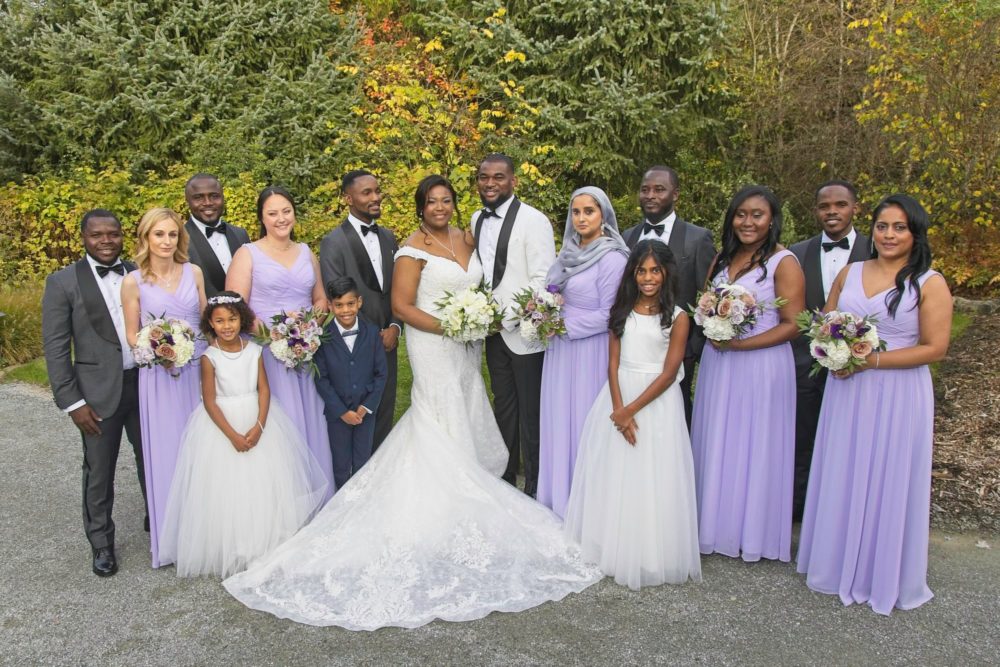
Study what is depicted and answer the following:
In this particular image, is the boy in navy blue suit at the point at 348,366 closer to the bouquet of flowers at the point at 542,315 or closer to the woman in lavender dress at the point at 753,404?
the bouquet of flowers at the point at 542,315

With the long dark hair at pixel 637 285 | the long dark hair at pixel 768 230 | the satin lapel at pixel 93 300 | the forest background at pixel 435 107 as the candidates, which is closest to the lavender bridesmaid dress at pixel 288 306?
the satin lapel at pixel 93 300

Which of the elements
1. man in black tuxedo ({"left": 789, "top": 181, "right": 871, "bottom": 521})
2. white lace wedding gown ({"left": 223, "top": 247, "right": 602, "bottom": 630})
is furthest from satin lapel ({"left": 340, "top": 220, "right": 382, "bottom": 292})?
man in black tuxedo ({"left": 789, "top": 181, "right": 871, "bottom": 521})

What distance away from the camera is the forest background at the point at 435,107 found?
13.1 meters

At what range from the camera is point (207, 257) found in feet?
19.2

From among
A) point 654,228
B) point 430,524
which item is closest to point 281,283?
point 430,524

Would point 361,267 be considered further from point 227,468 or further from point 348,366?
point 227,468

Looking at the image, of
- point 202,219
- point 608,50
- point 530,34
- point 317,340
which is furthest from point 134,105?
point 317,340

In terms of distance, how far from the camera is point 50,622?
4422mm

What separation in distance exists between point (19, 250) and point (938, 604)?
53.5 ft

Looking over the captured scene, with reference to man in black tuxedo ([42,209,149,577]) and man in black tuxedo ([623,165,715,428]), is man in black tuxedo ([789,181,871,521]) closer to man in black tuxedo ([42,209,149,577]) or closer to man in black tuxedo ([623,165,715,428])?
man in black tuxedo ([623,165,715,428])

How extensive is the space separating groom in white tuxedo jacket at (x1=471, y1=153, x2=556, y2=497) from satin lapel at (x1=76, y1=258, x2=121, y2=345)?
2535mm

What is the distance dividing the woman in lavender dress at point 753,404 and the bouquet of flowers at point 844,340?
467 mm

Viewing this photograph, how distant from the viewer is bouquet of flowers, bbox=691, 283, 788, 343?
14.9 feet

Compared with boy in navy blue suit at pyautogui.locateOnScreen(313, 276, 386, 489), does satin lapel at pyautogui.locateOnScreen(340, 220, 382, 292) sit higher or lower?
higher
